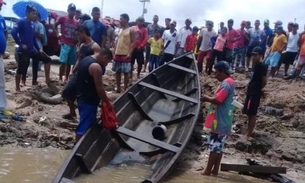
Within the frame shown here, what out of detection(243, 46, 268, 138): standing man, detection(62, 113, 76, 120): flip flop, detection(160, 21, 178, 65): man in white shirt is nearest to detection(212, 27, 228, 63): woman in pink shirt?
detection(160, 21, 178, 65): man in white shirt

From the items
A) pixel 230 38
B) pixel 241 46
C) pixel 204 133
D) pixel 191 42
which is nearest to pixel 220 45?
pixel 230 38

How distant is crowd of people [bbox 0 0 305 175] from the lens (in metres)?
6.34

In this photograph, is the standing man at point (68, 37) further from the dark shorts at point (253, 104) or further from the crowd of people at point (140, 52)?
the dark shorts at point (253, 104)

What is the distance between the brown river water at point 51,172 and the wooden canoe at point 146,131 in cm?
19

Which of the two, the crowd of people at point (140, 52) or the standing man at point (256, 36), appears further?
the standing man at point (256, 36)

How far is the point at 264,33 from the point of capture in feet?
50.0

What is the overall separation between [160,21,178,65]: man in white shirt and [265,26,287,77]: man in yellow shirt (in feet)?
9.66

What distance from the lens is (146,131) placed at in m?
8.25

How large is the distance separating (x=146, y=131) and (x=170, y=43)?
649 cm

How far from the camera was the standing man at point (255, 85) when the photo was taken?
8.12 meters

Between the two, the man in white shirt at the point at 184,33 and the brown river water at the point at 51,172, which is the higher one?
the man in white shirt at the point at 184,33

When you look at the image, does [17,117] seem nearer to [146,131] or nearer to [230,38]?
[146,131]

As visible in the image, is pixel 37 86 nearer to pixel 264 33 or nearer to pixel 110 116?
pixel 110 116

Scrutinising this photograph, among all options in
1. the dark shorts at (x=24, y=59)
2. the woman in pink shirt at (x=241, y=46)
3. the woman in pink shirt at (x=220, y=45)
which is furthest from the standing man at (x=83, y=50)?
the woman in pink shirt at (x=241, y=46)
